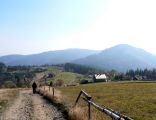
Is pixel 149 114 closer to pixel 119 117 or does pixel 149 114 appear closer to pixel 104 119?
pixel 104 119

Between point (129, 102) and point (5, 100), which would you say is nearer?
point (129, 102)

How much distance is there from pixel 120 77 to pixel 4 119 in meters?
156

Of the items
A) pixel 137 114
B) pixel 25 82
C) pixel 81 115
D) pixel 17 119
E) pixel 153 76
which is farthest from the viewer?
pixel 153 76

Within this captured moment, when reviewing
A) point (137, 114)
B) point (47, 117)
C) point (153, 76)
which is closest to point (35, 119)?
point (47, 117)

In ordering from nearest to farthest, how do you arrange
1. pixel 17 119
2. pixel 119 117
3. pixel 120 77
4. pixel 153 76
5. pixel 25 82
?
1. pixel 119 117
2. pixel 17 119
3. pixel 25 82
4. pixel 120 77
5. pixel 153 76

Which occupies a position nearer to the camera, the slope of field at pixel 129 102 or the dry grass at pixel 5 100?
the slope of field at pixel 129 102

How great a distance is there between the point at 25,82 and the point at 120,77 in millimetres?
71426

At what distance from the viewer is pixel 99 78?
7082 inches

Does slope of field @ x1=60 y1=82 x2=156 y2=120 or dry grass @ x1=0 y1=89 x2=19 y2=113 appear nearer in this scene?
slope of field @ x1=60 y1=82 x2=156 y2=120

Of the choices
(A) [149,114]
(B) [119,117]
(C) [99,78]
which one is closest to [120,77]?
(C) [99,78]

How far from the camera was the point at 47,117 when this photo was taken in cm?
1995

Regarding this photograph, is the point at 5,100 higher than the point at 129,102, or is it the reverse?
the point at 5,100

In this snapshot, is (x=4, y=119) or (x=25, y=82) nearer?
(x=4, y=119)

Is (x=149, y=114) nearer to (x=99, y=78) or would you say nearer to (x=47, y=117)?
(x=47, y=117)
